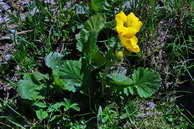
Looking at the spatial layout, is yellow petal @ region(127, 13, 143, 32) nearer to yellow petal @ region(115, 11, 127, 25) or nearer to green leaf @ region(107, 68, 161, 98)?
yellow petal @ region(115, 11, 127, 25)

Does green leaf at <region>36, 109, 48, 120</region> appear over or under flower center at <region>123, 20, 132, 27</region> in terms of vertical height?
under

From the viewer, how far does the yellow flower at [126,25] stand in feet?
7.21

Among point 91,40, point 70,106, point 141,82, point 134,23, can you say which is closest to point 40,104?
point 70,106

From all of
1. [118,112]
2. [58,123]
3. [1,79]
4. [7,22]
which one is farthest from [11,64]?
[118,112]

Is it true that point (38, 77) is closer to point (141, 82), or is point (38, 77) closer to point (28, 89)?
point (28, 89)

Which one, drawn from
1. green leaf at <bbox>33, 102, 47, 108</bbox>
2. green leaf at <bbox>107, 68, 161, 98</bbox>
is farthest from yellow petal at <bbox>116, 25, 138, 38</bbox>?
green leaf at <bbox>33, 102, 47, 108</bbox>

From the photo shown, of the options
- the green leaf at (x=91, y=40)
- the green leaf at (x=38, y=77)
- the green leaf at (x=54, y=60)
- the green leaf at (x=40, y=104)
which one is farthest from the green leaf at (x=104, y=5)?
the green leaf at (x=40, y=104)

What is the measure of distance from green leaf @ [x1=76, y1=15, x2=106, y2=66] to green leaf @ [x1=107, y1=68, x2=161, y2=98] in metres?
0.12

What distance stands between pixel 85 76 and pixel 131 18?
409 mm

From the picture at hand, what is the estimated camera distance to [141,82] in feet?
7.93

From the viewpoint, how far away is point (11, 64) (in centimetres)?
262

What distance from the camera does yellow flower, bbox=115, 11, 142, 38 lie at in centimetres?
220

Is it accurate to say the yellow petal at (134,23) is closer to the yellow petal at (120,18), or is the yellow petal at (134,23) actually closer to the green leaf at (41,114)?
the yellow petal at (120,18)

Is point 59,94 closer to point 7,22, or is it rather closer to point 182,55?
point 7,22
